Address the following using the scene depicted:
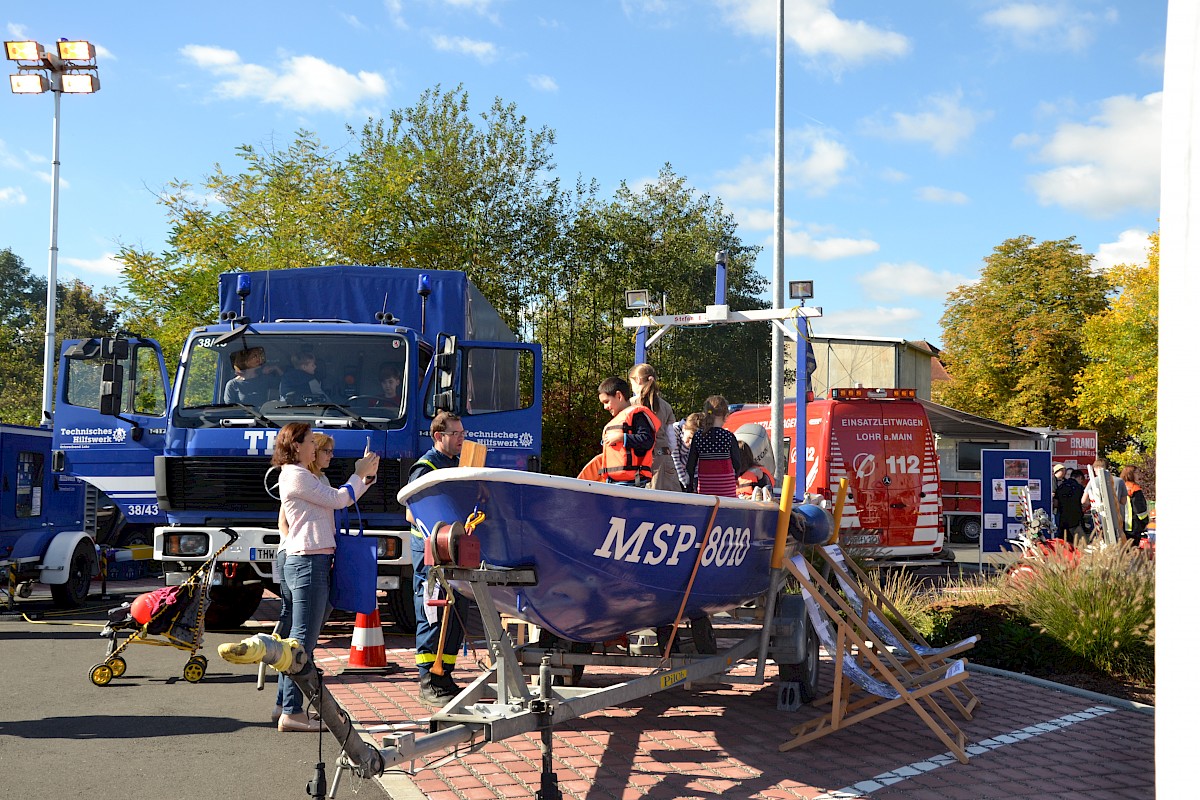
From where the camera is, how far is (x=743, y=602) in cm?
682

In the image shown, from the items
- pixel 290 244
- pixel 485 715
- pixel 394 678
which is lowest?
pixel 394 678

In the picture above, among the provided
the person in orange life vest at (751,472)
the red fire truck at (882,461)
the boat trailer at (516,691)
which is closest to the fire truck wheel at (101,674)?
the boat trailer at (516,691)

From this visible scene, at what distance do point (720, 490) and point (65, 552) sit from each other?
7.93 metres

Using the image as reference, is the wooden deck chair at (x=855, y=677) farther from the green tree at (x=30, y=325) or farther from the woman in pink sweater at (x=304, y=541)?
the green tree at (x=30, y=325)

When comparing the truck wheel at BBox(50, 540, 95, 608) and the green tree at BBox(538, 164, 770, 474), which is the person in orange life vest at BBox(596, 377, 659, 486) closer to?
the truck wheel at BBox(50, 540, 95, 608)

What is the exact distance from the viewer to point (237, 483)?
926cm

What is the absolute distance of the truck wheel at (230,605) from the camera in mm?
10234

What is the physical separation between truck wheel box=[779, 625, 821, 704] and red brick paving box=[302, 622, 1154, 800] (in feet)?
0.69

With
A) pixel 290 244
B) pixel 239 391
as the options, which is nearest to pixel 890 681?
pixel 239 391

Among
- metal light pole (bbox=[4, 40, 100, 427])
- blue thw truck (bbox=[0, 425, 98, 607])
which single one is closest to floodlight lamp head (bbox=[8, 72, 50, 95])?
metal light pole (bbox=[4, 40, 100, 427])

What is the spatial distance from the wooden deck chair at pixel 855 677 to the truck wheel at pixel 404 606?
3838 millimetres

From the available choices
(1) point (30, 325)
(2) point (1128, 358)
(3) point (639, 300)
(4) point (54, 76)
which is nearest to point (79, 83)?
(4) point (54, 76)

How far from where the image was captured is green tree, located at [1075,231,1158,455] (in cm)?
3828

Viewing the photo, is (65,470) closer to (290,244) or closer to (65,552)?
(65,552)
